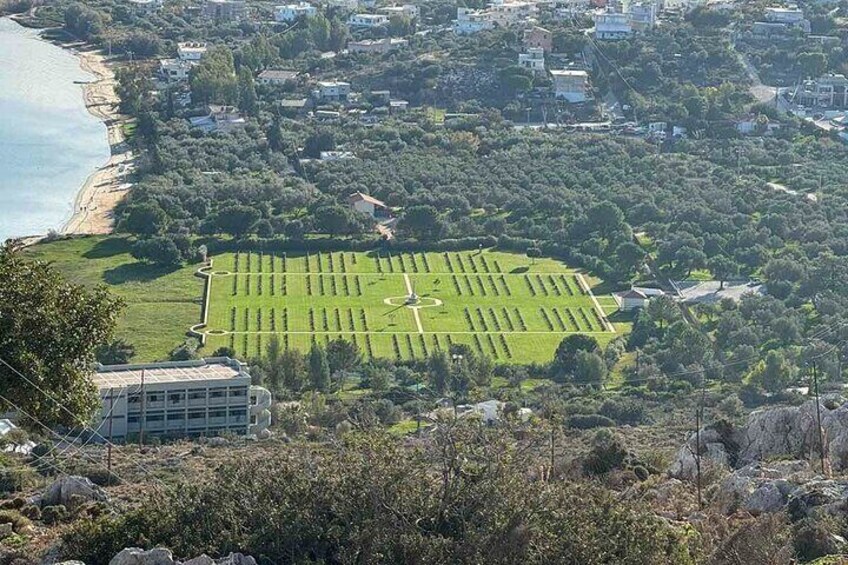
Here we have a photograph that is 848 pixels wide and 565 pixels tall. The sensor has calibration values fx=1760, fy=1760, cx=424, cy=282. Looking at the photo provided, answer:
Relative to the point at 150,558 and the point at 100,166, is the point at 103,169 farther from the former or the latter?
the point at 150,558

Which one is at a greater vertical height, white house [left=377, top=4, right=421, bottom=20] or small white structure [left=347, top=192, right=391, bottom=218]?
small white structure [left=347, top=192, right=391, bottom=218]

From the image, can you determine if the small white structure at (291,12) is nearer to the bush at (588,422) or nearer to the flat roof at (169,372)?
the flat roof at (169,372)

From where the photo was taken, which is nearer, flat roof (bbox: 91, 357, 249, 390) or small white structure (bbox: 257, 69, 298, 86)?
flat roof (bbox: 91, 357, 249, 390)

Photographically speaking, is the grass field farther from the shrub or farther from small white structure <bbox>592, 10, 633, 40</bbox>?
small white structure <bbox>592, 10, 633, 40</bbox>

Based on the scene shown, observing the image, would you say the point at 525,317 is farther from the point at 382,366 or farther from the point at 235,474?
the point at 235,474

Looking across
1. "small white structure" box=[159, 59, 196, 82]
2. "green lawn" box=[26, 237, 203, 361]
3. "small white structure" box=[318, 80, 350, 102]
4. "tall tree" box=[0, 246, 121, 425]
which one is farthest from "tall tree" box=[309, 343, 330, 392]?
"small white structure" box=[159, 59, 196, 82]

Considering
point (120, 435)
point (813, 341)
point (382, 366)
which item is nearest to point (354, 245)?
point (382, 366)
